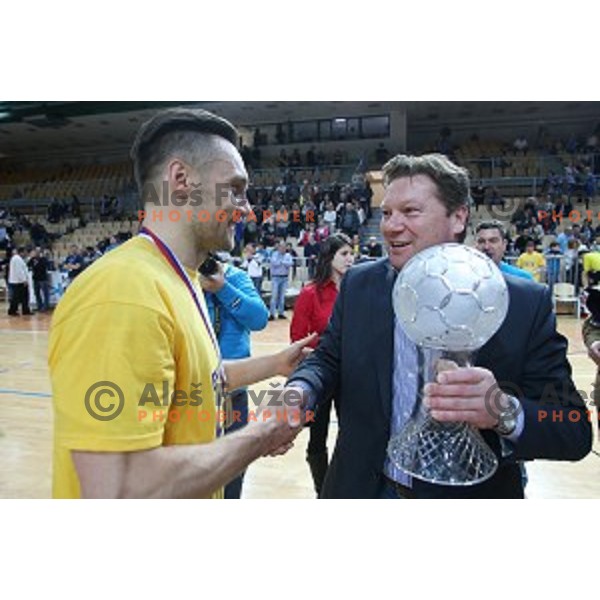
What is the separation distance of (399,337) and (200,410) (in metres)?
0.57

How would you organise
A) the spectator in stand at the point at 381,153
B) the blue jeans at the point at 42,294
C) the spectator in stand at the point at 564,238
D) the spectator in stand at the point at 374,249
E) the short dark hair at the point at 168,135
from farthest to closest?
1. the spectator in stand at the point at 381,153
2. the blue jeans at the point at 42,294
3. the spectator in stand at the point at 374,249
4. the spectator in stand at the point at 564,238
5. the short dark hair at the point at 168,135

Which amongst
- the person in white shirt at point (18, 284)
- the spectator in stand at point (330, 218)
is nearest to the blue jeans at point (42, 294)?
the person in white shirt at point (18, 284)

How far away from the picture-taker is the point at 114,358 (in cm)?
89

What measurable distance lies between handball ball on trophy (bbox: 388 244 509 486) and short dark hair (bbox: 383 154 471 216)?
1.31 feet

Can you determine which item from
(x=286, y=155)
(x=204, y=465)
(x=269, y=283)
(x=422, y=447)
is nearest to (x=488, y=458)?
(x=422, y=447)

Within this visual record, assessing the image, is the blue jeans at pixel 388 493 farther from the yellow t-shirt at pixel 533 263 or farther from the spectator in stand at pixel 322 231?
the spectator in stand at pixel 322 231

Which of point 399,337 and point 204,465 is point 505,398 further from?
point 204,465

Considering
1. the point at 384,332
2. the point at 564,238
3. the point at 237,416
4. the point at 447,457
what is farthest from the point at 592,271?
the point at 564,238

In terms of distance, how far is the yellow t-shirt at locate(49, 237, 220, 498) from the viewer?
35.3 inches

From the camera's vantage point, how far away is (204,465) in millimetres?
1005

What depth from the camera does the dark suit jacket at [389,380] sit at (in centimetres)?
122

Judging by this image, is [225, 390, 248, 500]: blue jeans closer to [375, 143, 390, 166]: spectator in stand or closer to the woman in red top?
the woman in red top

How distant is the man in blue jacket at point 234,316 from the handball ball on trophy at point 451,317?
3.85ft

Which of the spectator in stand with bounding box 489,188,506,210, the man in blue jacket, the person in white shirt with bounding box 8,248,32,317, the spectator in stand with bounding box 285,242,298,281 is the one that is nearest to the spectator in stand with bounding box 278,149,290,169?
the spectator in stand with bounding box 285,242,298,281
